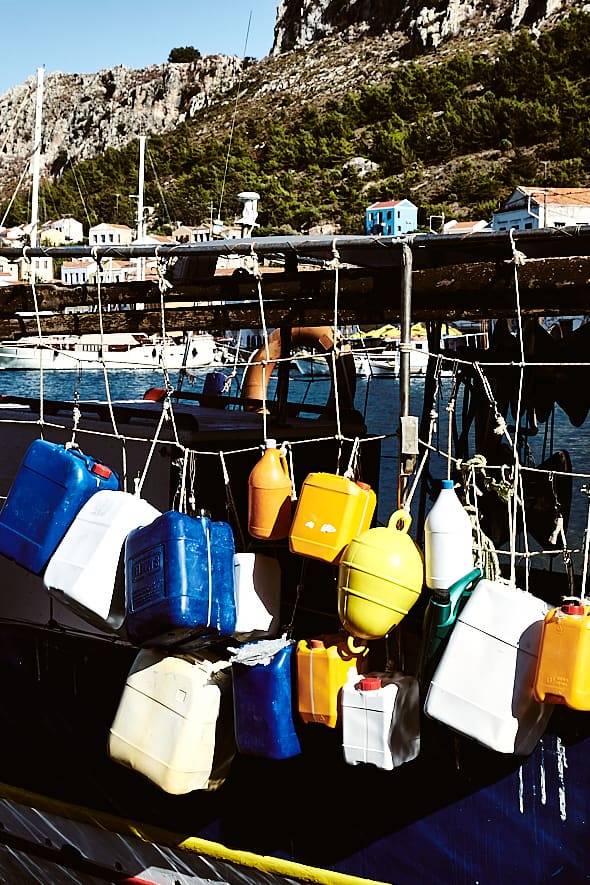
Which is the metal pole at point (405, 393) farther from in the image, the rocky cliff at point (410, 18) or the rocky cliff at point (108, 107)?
the rocky cliff at point (108, 107)

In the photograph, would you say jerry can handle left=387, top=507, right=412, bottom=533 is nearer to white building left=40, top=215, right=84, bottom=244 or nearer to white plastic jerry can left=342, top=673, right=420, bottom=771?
white plastic jerry can left=342, top=673, right=420, bottom=771

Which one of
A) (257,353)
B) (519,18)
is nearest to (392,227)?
(519,18)

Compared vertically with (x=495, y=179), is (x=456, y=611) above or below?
below

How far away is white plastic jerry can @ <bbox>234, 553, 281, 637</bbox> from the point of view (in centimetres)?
482

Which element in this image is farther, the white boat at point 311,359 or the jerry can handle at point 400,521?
the white boat at point 311,359

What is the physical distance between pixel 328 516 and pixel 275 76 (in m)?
131

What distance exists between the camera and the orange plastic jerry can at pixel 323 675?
14.2 feet

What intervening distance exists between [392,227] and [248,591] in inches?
2986

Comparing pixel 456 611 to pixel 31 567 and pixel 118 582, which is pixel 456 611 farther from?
pixel 31 567

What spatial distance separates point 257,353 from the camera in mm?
7195

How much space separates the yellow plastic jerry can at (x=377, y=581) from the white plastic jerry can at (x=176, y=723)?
88 centimetres

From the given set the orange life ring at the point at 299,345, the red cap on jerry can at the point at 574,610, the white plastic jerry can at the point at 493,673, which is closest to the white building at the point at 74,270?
the orange life ring at the point at 299,345

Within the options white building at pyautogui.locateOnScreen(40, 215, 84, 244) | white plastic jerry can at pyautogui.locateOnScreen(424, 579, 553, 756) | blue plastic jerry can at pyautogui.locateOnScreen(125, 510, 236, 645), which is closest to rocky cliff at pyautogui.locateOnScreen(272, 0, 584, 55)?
white building at pyautogui.locateOnScreen(40, 215, 84, 244)

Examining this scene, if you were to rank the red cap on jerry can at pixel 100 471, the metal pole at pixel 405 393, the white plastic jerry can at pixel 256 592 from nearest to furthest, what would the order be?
the metal pole at pixel 405 393
the white plastic jerry can at pixel 256 592
the red cap on jerry can at pixel 100 471
